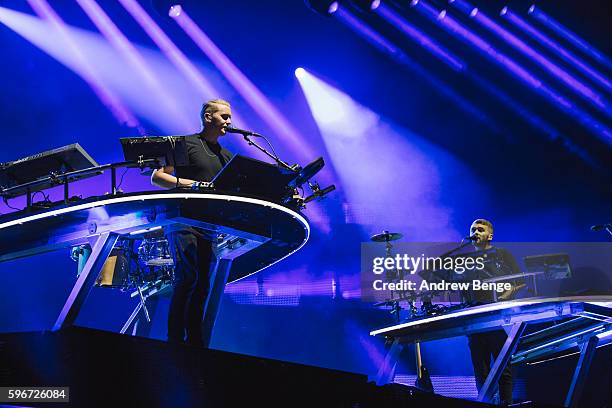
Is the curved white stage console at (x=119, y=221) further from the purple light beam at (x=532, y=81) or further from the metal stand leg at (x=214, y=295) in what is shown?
the purple light beam at (x=532, y=81)

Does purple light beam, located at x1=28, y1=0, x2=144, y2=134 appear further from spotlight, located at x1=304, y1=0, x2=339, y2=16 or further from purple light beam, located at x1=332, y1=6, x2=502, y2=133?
purple light beam, located at x1=332, y1=6, x2=502, y2=133

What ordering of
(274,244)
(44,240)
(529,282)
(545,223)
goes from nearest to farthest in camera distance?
(44,240), (274,244), (529,282), (545,223)

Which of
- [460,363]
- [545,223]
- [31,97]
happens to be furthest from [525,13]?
[31,97]

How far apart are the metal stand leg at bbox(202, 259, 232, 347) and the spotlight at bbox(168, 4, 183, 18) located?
480 cm

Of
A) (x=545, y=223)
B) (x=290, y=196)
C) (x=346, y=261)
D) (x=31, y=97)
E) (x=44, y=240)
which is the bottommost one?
(x=44, y=240)

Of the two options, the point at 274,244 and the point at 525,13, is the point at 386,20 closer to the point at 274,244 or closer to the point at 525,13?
the point at 525,13

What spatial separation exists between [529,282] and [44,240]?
326 cm

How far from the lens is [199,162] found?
3.45 m

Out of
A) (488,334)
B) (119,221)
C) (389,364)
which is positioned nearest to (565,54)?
(488,334)

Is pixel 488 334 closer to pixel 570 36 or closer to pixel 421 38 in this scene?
pixel 421 38

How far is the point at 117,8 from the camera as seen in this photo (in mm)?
7461

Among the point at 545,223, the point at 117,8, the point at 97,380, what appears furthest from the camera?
the point at 545,223

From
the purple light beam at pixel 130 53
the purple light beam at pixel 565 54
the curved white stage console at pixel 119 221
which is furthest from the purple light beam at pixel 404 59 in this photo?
the curved white stage console at pixel 119 221

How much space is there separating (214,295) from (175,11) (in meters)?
4.97
